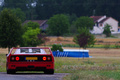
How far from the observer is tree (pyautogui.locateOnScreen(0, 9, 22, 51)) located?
144ft

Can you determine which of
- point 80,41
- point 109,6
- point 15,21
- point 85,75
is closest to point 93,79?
point 85,75

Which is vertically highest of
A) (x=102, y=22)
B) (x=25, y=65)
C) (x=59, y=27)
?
Result: (x=102, y=22)

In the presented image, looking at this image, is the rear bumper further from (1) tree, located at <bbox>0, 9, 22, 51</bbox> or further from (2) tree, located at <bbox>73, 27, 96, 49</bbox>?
(2) tree, located at <bbox>73, 27, 96, 49</bbox>

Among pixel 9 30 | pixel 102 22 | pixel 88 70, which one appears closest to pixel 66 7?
pixel 102 22

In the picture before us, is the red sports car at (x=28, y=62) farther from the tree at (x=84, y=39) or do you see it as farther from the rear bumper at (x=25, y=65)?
the tree at (x=84, y=39)

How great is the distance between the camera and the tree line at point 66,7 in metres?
130

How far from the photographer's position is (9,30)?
1759 inches

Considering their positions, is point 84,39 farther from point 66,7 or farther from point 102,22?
point 66,7

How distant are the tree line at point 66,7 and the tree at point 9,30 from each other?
8579 cm

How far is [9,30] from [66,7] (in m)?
91.7

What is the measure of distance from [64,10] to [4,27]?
91.4 meters

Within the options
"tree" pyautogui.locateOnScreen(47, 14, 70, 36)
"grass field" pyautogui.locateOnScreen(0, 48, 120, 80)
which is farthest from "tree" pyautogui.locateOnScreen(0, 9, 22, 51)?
"tree" pyautogui.locateOnScreen(47, 14, 70, 36)

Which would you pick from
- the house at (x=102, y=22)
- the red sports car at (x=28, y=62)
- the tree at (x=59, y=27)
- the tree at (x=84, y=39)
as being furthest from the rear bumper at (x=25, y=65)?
the house at (x=102, y=22)

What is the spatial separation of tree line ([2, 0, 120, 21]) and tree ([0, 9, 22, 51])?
85.8 metres
